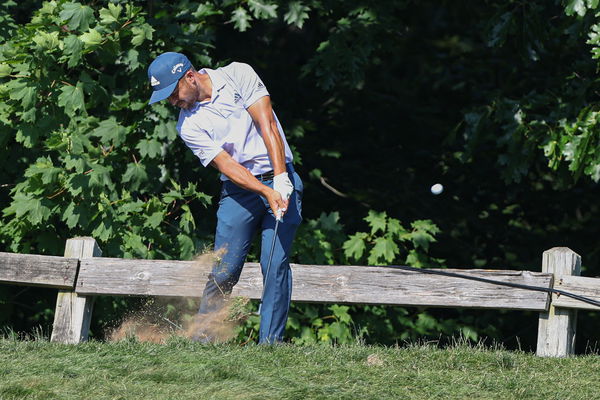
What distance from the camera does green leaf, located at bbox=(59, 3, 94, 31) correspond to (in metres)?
9.01

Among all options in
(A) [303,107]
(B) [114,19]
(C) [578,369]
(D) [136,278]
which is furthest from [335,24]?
(C) [578,369]

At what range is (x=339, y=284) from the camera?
7828mm

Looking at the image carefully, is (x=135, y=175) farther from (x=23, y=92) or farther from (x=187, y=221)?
(x=23, y=92)

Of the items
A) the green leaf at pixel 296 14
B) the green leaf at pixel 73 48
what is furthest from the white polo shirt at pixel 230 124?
the green leaf at pixel 296 14

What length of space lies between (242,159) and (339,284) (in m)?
1.22

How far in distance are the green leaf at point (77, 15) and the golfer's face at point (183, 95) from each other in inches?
86.4

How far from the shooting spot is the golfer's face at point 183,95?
7.11 meters

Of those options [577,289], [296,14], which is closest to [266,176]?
[577,289]

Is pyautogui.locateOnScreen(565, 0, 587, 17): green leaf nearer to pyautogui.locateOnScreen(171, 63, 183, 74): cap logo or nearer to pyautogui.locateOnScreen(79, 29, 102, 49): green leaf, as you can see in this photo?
pyautogui.locateOnScreen(171, 63, 183, 74): cap logo

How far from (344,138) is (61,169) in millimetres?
5044

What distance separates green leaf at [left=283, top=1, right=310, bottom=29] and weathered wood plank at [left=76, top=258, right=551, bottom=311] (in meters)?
3.36

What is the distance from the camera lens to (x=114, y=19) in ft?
29.8

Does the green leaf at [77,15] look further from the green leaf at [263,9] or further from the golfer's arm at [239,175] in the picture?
the golfer's arm at [239,175]

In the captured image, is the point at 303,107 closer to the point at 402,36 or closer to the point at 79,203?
the point at 402,36
